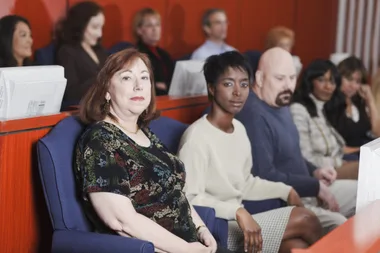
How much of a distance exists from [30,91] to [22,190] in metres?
0.34

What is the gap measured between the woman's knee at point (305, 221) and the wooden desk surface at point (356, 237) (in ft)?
3.25

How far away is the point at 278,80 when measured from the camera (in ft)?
11.2

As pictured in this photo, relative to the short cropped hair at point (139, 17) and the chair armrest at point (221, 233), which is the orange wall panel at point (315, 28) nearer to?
the short cropped hair at point (139, 17)

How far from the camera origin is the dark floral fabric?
2246mm

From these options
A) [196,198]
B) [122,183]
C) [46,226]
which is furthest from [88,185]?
[196,198]

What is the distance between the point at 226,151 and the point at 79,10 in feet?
8.04

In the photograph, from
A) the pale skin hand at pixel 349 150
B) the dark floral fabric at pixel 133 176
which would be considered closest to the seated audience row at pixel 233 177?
the dark floral fabric at pixel 133 176

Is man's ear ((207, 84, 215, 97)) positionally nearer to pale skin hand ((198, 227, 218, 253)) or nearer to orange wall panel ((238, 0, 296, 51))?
pale skin hand ((198, 227, 218, 253))

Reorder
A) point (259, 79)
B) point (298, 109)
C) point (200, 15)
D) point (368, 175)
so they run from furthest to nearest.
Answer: point (200, 15) → point (298, 109) → point (259, 79) → point (368, 175)

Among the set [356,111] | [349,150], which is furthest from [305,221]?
[356,111]

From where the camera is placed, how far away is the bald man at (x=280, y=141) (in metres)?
3.15

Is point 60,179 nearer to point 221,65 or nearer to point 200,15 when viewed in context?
point 221,65

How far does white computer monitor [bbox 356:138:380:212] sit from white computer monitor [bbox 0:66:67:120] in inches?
46.7

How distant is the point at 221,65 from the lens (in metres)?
2.97
